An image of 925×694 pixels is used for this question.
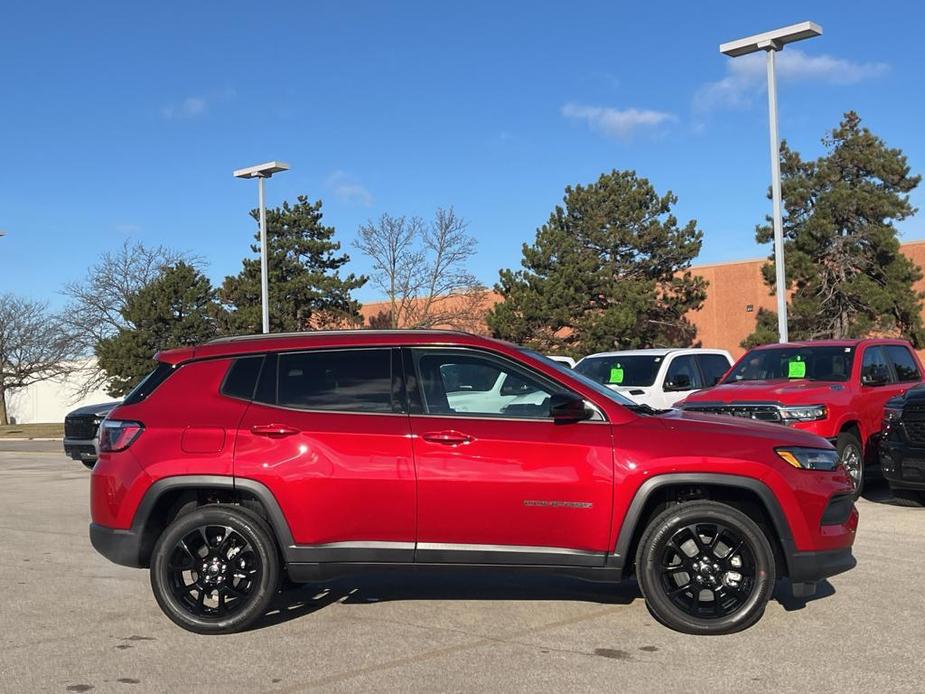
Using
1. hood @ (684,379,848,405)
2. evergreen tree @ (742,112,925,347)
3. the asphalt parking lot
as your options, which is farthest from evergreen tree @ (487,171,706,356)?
the asphalt parking lot

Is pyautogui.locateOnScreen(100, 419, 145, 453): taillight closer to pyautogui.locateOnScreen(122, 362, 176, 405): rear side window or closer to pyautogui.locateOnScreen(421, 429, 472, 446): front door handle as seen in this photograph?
pyautogui.locateOnScreen(122, 362, 176, 405): rear side window

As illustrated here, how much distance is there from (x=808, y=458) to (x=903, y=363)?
7.77 meters

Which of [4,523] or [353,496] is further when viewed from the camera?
[4,523]

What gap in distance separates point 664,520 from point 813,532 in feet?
2.83

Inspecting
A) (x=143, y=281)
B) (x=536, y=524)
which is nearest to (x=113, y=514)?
(x=536, y=524)

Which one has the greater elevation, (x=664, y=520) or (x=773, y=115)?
(x=773, y=115)

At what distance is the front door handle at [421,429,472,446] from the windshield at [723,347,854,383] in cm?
743

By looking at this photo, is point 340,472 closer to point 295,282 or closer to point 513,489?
point 513,489

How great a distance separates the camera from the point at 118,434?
612 centimetres

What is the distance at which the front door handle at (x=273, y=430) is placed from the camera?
5.89m

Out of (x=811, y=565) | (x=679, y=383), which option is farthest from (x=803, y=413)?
(x=811, y=565)

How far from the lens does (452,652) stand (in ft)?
17.9

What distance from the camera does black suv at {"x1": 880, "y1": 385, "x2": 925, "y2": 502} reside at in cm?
984

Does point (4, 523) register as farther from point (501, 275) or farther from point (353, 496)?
point (501, 275)
